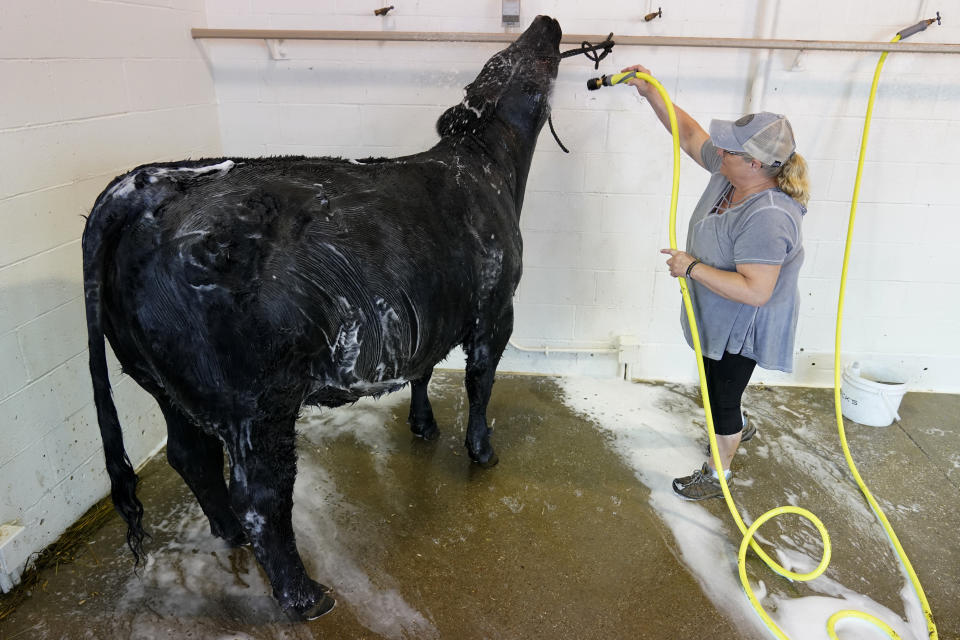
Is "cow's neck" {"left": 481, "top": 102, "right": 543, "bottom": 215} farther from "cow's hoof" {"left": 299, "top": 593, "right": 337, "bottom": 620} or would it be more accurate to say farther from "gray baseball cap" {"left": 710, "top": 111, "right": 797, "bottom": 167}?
"cow's hoof" {"left": 299, "top": 593, "right": 337, "bottom": 620}

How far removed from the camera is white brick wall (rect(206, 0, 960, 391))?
2717 millimetres

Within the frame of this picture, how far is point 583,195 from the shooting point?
3.02 metres

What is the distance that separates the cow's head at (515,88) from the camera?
2.32 m

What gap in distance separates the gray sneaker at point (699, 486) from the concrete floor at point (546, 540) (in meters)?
0.04

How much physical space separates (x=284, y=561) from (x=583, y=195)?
7.18 ft

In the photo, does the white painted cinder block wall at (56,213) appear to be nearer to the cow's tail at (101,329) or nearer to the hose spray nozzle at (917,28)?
the cow's tail at (101,329)

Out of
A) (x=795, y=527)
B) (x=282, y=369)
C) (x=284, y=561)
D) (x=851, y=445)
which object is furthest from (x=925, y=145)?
(x=284, y=561)

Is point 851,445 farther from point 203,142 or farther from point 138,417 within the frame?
point 203,142

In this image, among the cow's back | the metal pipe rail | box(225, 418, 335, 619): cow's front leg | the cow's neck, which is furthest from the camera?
the metal pipe rail

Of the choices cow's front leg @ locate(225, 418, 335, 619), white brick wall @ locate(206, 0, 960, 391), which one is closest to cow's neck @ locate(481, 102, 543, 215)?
white brick wall @ locate(206, 0, 960, 391)

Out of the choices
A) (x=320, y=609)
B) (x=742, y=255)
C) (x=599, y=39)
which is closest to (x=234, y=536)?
(x=320, y=609)

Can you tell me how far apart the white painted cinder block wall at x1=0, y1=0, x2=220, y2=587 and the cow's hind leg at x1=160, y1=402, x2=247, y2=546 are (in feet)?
1.83

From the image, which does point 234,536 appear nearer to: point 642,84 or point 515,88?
point 515,88

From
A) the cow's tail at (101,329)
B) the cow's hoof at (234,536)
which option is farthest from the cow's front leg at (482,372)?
the cow's tail at (101,329)
